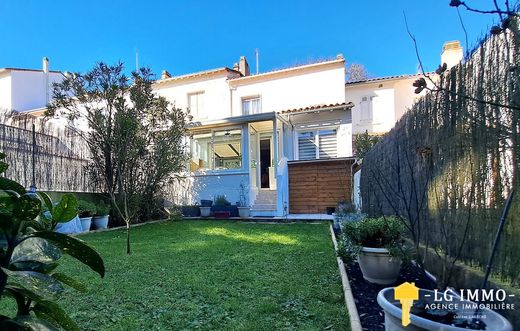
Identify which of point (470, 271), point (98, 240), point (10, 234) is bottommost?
point (98, 240)

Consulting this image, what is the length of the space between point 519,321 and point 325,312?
1.45 meters

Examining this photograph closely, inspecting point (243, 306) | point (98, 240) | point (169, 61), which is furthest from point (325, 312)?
point (169, 61)

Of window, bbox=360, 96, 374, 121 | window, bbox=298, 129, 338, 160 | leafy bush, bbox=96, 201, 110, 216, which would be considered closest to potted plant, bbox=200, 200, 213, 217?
leafy bush, bbox=96, 201, 110, 216

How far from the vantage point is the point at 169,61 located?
20.1 m

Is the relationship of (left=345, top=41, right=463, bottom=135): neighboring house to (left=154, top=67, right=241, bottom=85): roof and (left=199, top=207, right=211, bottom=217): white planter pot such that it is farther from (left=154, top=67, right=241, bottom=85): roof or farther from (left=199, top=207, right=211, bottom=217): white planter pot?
(left=199, top=207, right=211, bottom=217): white planter pot

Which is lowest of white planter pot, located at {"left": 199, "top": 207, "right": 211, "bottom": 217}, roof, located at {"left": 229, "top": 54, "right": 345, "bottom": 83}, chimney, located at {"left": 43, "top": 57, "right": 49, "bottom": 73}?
white planter pot, located at {"left": 199, "top": 207, "right": 211, "bottom": 217}

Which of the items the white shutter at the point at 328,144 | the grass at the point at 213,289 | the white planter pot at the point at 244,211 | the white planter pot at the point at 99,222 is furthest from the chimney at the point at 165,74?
the grass at the point at 213,289

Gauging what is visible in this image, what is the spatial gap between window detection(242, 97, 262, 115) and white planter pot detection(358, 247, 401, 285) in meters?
13.4

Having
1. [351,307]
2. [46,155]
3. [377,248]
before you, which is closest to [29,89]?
[46,155]

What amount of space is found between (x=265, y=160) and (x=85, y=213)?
8.52m

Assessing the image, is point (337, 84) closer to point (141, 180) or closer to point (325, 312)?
point (141, 180)

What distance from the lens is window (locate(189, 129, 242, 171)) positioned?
13695 millimetres

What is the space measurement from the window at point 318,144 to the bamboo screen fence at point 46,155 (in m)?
8.67

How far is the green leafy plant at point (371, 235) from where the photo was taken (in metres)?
4.08
